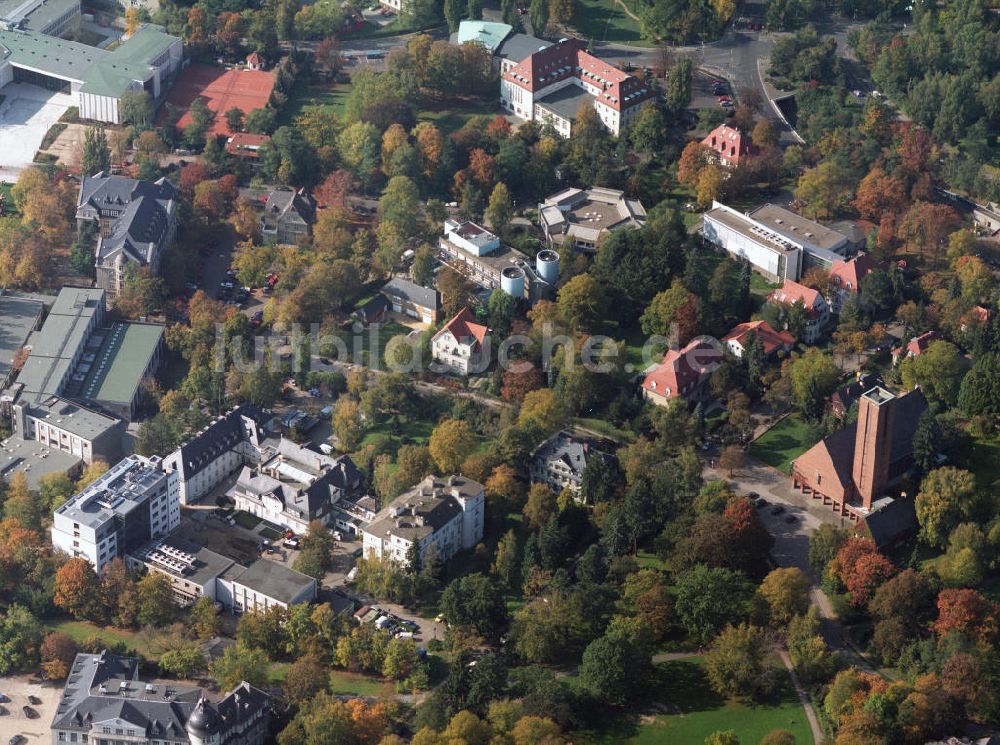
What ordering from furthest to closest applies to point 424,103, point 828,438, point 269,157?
point 424,103 → point 269,157 → point 828,438

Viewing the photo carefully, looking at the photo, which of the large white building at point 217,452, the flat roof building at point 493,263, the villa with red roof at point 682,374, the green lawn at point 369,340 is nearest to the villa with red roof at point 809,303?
the villa with red roof at point 682,374

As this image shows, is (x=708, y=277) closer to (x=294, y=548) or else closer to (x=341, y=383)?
(x=341, y=383)

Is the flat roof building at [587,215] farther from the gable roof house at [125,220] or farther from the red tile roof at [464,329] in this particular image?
the gable roof house at [125,220]

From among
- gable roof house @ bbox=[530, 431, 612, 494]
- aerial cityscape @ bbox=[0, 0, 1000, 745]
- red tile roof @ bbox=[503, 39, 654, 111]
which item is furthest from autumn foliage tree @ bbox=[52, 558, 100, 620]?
red tile roof @ bbox=[503, 39, 654, 111]

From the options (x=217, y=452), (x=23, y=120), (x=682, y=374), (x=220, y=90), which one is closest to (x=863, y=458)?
(x=682, y=374)

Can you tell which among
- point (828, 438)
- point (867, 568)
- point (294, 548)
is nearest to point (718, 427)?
point (828, 438)

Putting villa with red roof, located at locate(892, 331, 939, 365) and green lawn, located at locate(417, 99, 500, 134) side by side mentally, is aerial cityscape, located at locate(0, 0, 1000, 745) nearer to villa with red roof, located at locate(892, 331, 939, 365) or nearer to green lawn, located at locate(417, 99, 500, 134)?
villa with red roof, located at locate(892, 331, 939, 365)

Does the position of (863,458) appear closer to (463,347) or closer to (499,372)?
(499,372)
